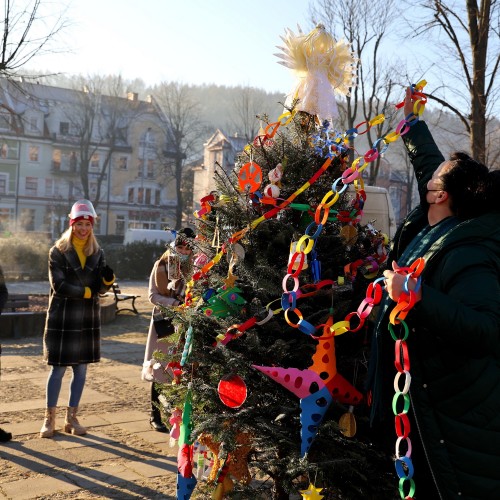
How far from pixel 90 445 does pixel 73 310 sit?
3.99 feet

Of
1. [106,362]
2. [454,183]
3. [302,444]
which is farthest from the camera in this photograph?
[106,362]

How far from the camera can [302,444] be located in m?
2.90

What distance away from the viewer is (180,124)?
4966 centimetres

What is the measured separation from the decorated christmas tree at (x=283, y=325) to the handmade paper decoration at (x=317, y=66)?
1 cm

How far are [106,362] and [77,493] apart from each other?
5083mm

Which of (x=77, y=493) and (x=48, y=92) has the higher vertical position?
(x=48, y=92)

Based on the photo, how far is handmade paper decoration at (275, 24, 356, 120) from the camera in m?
3.76

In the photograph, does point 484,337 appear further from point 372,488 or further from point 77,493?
point 77,493

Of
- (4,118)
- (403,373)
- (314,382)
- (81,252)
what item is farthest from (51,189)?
(403,373)

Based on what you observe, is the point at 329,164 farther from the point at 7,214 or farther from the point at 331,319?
the point at 7,214

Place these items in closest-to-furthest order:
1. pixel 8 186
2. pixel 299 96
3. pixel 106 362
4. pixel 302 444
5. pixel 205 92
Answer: pixel 302 444 < pixel 299 96 < pixel 106 362 < pixel 8 186 < pixel 205 92

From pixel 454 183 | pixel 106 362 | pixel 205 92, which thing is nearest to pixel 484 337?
pixel 454 183

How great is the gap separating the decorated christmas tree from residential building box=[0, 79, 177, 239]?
47955 millimetres

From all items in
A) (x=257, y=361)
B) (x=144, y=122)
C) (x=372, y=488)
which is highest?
(x=144, y=122)
